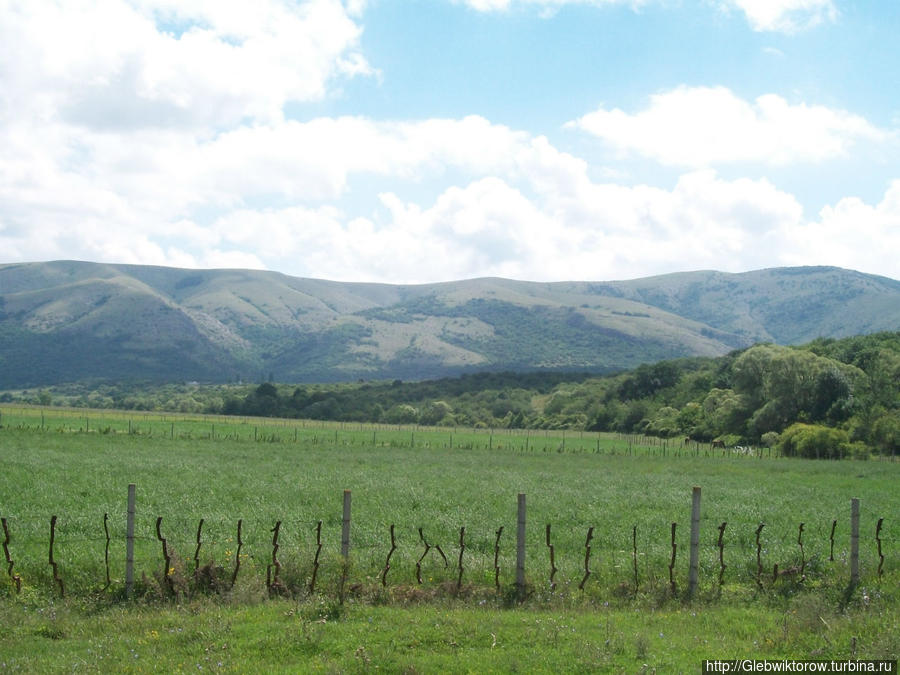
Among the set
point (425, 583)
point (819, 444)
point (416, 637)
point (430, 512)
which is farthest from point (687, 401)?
point (416, 637)

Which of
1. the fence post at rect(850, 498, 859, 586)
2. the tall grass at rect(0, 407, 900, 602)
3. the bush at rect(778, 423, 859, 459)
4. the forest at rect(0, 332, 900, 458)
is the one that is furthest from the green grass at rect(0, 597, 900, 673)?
the forest at rect(0, 332, 900, 458)

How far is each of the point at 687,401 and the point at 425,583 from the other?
95239 mm

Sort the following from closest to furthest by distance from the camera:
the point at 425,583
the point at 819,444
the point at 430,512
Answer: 1. the point at 425,583
2. the point at 430,512
3. the point at 819,444

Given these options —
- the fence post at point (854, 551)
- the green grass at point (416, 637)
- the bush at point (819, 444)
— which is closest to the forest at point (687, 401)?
the bush at point (819, 444)

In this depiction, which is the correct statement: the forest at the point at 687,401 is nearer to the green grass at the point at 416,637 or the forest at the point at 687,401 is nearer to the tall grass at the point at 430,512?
the tall grass at the point at 430,512

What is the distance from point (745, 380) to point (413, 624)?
7890cm

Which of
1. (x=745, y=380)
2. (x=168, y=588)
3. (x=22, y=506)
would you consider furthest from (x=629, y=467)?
(x=745, y=380)

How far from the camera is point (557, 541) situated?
661 inches

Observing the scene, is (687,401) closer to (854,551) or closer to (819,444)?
(819,444)

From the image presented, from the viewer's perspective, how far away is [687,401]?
3944 inches

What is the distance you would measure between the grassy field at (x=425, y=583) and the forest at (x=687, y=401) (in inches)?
1659

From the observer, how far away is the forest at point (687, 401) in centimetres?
6375

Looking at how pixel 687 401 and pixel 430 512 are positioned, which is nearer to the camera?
pixel 430 512

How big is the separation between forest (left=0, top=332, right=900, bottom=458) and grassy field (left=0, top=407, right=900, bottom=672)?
42.1m
